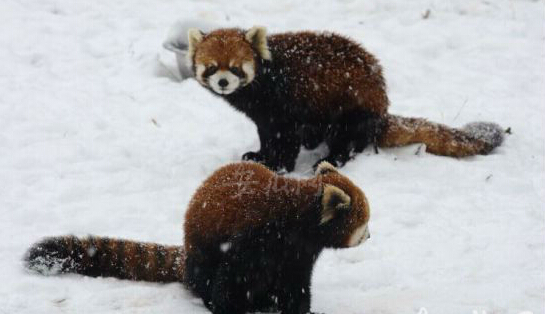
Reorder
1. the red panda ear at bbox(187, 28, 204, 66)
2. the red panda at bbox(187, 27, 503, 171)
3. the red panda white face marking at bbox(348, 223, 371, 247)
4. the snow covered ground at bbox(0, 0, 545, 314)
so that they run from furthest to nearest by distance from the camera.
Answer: the red panda ear at bbox(187, 28, 204, 66), the red panda at bbox(187, 27, 503, 171), the snow covered ground at bbox(0, 0, 545, 314), the red panda white face marking at bbox(348, 223, 371, 247)

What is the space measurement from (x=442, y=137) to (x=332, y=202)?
10.7ft

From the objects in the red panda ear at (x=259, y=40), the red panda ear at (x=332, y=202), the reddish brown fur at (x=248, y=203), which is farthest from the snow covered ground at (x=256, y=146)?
the red panda ear at (x=259, y=40)

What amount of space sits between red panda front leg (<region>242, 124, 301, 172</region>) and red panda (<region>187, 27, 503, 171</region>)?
0.04ft

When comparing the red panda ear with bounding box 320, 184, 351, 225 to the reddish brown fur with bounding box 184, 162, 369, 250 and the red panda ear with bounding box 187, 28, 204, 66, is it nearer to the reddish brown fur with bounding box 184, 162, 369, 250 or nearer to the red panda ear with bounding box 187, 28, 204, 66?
the reddish brown fur with bounding box 184, 162, 369, 250

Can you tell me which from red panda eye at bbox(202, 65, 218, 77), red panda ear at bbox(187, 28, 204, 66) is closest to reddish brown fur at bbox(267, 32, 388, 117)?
red panda eye at bbox(202, 65, 218, 77)

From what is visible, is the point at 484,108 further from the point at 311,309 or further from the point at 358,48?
the point at 311,309

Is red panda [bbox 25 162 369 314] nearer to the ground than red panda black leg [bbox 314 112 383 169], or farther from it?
farther from it

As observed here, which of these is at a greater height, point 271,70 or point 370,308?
point 271,70

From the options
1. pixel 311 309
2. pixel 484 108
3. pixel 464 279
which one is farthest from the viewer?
pixel 484 108

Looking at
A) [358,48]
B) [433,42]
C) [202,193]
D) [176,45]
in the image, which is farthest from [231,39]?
[433,42]

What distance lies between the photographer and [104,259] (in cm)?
450

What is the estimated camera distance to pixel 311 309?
173 inches

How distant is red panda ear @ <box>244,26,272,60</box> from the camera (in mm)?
6699

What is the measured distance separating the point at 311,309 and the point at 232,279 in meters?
0.65
